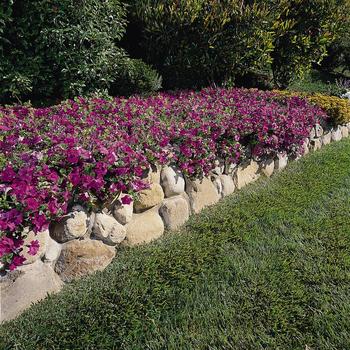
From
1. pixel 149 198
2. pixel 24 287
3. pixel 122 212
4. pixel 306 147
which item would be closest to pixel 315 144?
pixel 306 147

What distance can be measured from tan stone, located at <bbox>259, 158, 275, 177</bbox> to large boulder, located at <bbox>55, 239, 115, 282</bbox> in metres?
2.50

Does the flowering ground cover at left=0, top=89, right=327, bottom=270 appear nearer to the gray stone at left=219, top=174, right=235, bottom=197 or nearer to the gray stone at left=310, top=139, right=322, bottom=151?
the gray stone at left=219, top=174, right=235, bottom=197

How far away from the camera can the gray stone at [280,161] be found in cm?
463

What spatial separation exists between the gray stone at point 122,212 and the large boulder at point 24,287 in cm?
60

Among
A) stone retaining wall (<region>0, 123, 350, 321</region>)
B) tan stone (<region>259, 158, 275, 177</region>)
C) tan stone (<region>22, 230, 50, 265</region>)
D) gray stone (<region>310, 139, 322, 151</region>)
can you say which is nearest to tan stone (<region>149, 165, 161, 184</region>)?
stone retaining wall (<region>0, 123, 350, 321</region>)

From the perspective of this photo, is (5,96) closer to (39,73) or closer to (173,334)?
(39,73)

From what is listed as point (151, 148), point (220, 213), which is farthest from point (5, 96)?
point (220, 213)

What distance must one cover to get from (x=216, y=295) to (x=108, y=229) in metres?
0.88

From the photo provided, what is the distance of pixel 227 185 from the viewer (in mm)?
3838

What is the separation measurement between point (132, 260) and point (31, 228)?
0.80 m

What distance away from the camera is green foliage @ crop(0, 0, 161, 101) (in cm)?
504

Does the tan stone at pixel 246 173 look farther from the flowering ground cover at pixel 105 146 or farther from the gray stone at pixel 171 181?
the gray stone at pixel 171 181

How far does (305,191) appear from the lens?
3.93 metres

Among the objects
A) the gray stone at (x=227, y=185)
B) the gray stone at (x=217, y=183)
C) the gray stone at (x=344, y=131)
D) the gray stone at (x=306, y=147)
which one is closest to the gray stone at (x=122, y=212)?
the gray stone at (x=217, y=183)
